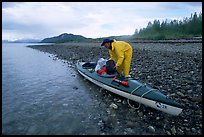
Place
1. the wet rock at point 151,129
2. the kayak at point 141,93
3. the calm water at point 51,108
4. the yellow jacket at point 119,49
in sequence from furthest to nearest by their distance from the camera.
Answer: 1. the yellow jacket at point 119,49
2. the calm water at point 51,108
3. the kayak at point 141,93
4. the wet rock at point 151,129

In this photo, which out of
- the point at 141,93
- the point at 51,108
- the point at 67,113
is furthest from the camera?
the point at 51,108

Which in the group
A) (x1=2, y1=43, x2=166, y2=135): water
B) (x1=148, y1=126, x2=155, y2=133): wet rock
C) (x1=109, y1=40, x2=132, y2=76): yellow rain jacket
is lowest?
(x1=148, y1=126, x2=155, y2=133): wet rock

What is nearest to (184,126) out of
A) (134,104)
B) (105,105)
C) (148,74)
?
(134,104)

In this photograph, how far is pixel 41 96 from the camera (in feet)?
35.0

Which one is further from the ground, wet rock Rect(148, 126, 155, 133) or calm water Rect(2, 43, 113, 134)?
calm water Rect(2, 43, 113, 134)

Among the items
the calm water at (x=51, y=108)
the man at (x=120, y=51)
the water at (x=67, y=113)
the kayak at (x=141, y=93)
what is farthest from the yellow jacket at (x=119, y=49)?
the calm water at (x=51, y=108)

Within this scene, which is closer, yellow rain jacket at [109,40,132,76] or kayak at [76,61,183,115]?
kayak at [76,61,183,115]

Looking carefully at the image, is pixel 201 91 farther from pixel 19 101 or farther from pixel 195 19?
pixel 195 19

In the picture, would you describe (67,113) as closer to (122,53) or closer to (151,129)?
(151,129)

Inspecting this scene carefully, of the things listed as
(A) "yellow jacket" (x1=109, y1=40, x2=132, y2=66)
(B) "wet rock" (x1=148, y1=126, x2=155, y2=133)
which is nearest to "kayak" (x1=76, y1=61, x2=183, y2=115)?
(B) "wet rock" (x1=148, y1=126, x2=155, y2=133)

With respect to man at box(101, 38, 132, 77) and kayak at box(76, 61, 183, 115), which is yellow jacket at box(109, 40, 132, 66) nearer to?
man at box(101, 38, 132, 77)

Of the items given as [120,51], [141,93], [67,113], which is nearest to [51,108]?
[67,113]

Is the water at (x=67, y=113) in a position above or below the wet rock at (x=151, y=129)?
above

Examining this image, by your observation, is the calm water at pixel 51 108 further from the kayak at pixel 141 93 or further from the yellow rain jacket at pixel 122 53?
Result: the yellow rain jacket at pixel 122 53
